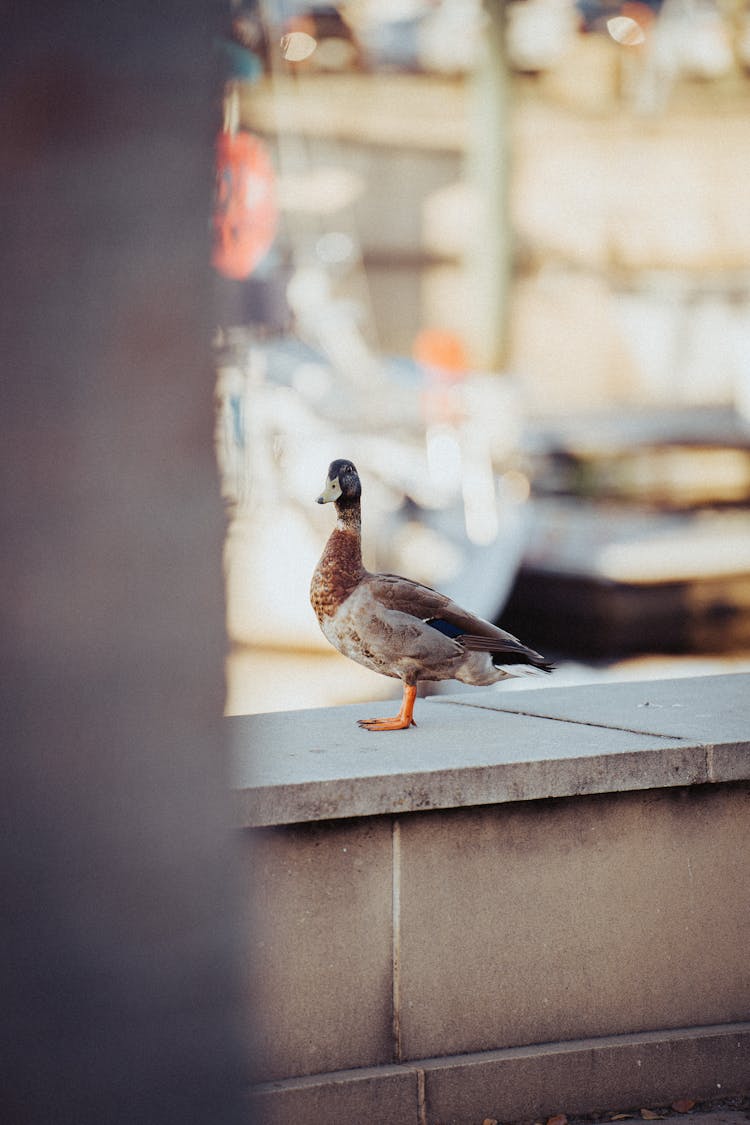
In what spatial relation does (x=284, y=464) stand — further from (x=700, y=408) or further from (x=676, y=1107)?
(x=676, y=1107)

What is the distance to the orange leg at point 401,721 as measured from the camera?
3.58 m

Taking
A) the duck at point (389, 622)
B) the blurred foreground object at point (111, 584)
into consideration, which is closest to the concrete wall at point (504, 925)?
the duck at point (389, 622)

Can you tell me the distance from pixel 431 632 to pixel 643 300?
2136 centimetres

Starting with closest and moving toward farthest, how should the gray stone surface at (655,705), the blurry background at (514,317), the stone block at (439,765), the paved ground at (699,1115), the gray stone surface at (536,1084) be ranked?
the stone block at (439,765) < the gray stone surface at (536,1084) < the paved ground at (699,1115) < the gray stone surface at (655,705) < the blurry background at (514,317)

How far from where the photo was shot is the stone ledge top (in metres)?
2.96

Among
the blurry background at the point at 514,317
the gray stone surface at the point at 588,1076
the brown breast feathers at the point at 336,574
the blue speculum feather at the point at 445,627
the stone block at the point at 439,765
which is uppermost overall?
the blurry background at the point at 514,317

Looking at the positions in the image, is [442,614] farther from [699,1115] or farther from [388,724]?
[699,1115]

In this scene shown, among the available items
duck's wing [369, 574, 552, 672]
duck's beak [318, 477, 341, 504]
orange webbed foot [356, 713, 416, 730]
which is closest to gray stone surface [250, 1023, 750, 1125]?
orange webbed foot [356, 713, 416, 730]

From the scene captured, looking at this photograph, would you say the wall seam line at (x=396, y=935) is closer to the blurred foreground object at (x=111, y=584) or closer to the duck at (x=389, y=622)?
the duck at (x=389, y=622)

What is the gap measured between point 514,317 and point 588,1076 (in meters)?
20.5

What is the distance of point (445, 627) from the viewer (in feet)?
12.0

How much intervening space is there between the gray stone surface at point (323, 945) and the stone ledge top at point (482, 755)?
11 centimetres

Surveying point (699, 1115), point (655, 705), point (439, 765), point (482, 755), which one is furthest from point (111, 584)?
point (655, 705)

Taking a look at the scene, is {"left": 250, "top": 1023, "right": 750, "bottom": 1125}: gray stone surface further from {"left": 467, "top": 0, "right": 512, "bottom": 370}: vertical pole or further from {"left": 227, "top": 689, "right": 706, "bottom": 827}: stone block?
{"left": 467, "top": 0, "right": 512, "bottom": 370}: vertical pole
